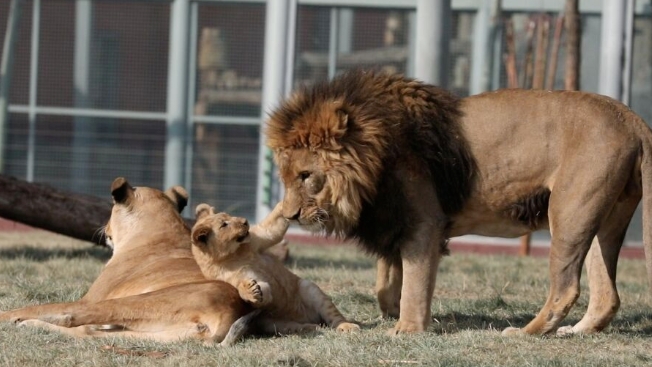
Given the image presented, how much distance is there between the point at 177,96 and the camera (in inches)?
613

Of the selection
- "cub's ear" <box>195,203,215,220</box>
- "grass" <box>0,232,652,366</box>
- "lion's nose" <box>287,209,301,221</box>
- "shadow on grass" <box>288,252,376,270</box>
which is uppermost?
"lion's nose" <box>287,209,301,221</box>

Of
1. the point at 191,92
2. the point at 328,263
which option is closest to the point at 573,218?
the point at 328,263

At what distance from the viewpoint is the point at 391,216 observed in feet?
22.6

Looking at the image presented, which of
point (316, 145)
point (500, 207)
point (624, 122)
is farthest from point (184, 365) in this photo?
point (624, 122)

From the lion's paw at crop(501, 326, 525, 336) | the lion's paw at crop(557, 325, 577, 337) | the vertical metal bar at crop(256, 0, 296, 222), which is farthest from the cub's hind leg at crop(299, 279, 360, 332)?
the vertical metal bar at crop(256, 0, 296, 222)

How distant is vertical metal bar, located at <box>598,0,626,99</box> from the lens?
566 inches

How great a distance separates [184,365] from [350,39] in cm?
1000

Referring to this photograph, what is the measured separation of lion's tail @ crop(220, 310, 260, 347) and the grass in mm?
57

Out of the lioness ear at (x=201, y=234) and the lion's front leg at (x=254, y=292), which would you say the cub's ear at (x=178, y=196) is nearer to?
the lioness ear at (x=201, y=234)

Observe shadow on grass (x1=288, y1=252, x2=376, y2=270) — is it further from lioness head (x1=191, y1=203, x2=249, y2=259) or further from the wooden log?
lioness head (x1=191, y1=203, x2=249, y2=259)

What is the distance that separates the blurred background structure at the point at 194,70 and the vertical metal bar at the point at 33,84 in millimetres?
15

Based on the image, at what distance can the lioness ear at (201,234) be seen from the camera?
661 cm

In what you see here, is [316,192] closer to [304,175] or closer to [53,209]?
[304,175]

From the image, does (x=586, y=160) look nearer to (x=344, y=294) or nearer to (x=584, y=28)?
(x=344, y=294)
